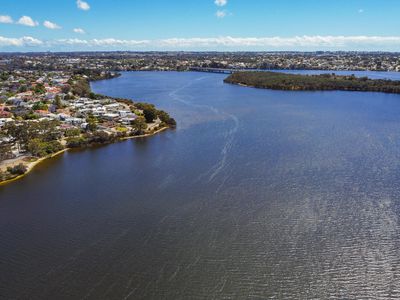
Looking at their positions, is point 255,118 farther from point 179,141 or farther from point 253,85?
point 253,85

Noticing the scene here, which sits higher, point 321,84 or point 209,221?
point 321,84

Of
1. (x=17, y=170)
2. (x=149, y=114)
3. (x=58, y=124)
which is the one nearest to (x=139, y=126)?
(x=149, y=114)

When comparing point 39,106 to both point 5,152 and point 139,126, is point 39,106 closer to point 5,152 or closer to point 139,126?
point 139,126

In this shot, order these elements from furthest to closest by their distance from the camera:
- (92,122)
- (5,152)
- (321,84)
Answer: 1. (321,84)
2. (92,122)
3. (5,152)

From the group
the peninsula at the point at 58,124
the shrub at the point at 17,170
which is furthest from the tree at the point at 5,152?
the shrub at the point at 17,170

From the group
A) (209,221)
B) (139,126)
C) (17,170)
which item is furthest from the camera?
(139,126)

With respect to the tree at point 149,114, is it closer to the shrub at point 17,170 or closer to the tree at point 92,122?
the tree at point 92,122

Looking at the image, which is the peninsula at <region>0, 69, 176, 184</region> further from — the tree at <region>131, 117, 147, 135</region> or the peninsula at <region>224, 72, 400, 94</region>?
the peninsula at <region>224, 72, 400, 94</region>

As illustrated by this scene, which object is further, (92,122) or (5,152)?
(92,122)

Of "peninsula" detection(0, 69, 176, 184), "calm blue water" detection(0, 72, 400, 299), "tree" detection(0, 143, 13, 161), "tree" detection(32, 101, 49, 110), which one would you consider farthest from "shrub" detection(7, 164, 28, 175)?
"tree" detection(32, 101, 49, 110)

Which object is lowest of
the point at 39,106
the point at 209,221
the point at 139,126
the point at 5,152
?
the point at 209,221
